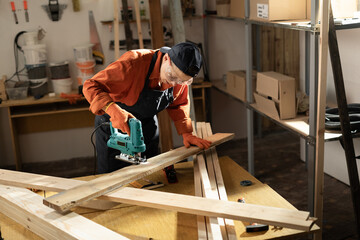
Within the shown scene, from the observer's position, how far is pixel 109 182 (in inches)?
92.9

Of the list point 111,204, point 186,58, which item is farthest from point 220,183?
point 186,58

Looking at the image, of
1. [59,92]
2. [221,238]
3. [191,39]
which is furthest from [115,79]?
[191,39]

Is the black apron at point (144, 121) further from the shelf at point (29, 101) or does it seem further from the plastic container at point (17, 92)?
the plastic container at point (17, 92)

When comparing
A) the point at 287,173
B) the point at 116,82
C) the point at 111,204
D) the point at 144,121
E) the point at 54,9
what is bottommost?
the point at 287,173

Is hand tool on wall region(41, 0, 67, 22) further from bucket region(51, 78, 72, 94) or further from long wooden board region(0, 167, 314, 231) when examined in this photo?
long wooden board region(0, 167, 314, 231)

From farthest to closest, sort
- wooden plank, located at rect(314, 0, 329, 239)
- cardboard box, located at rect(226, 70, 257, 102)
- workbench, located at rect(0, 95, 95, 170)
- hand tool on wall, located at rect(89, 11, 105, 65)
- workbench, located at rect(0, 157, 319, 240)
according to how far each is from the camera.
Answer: hand tool on wall, located at rect(89, 11, 105, 65) < workbench, located at rect(0, 95, 95, 170) < cardboard box, located at rect(226, 70, 257, 102) < wooden plank, located at rect(314, 0, 329, 239) < workbench, located at rect(0, 157, 319, 240)

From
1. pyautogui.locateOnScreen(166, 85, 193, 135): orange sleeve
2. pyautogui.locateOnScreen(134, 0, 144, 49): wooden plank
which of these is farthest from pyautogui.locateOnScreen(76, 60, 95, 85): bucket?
pyautogui.locateOnScreen(166, 85, 193, 135): orange sleeve

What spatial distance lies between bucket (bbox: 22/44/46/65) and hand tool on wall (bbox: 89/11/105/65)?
0.55 metres

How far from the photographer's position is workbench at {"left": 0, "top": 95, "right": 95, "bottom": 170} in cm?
482

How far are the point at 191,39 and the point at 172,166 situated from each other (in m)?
2.99

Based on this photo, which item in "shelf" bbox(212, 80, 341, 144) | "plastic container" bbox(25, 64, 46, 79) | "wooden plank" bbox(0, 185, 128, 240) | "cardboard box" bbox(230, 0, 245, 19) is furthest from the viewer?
"plastic container" bbox(25, 64, 46, 79)

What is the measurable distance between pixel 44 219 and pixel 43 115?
3.39 m

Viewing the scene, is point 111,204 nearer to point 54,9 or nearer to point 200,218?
point 200,218

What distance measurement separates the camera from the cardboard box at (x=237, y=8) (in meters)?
4.43
